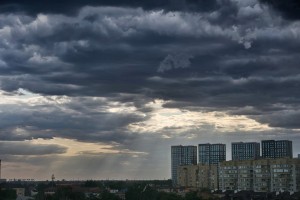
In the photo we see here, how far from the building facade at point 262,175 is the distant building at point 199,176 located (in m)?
2.17

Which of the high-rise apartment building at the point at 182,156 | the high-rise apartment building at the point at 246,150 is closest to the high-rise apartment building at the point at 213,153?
the high-rise apartment building at the point at 246,150

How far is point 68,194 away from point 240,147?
28300mm

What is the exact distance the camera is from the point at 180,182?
6241 cm

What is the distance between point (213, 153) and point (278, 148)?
31.9 feet

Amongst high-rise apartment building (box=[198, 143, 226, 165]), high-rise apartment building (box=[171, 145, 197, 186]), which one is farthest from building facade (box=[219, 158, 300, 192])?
high-rise apartment building (box=[171, 145, 197, 186])

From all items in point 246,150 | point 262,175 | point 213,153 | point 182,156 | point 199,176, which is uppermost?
point 246,150

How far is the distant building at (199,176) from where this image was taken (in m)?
55.8

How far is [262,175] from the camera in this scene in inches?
1907

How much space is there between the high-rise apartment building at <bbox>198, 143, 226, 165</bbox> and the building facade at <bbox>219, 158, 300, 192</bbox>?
16.3 m

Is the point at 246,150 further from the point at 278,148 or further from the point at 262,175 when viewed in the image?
the point at 262,175

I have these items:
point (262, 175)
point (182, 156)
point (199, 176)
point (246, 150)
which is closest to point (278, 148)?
point (246, 150)

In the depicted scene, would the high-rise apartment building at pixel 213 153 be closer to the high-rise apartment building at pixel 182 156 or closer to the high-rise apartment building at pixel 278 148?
the high-rise apartment building at pixel 182 156

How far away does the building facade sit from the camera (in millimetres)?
45938

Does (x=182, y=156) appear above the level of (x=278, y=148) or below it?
below
